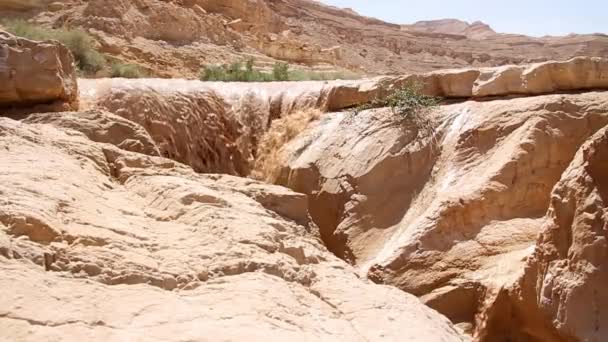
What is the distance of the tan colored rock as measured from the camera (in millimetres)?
3279

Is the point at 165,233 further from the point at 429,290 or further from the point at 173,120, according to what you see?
the point at 173,120

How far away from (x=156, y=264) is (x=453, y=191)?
5346 mm

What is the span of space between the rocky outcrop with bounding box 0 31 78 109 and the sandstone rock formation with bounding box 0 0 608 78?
1470cm

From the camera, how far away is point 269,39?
30.8 m

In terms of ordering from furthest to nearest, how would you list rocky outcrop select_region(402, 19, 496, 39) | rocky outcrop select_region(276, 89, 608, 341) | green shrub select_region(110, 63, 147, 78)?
rocky outcrop select_region(402, 19, 496, 39) < green shrub select_region(110, 63, 147, 78) < rocky outcrop select_region(276, 89, 608, 341)

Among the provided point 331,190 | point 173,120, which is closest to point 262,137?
point 173,120

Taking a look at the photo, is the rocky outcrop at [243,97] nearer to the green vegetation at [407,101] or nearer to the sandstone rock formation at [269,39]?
the green vegetation at [407,101]

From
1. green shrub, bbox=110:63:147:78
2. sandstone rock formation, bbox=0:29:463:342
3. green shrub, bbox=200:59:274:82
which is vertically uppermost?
sandstone rock formation, bbox=0:29:463:342

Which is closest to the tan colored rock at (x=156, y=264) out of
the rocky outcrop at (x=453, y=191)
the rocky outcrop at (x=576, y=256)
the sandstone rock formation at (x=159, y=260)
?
the sandstone rock formation at (x=159, y=260)

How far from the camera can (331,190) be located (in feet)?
33.0

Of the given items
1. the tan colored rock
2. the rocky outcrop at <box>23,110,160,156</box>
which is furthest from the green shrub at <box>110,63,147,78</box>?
the tan colored rock

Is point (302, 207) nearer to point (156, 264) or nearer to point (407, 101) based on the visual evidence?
point (156, 264)

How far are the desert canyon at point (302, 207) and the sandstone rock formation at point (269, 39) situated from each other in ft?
37.6

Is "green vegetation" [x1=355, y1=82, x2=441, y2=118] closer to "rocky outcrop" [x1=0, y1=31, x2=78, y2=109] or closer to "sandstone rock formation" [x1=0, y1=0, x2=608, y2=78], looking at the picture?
"rocky outcrop" [x1=0, y1=31, x2=78, y2=109]
